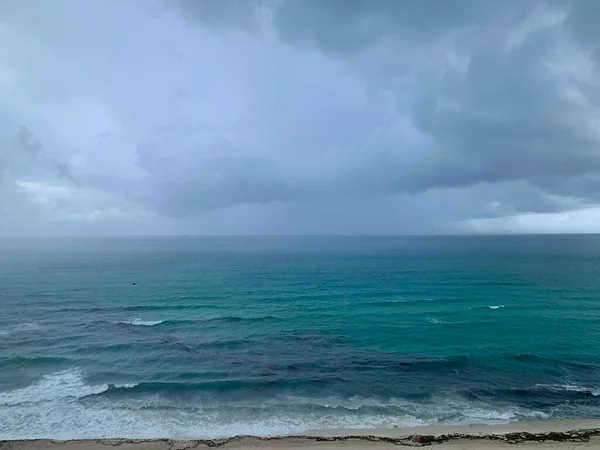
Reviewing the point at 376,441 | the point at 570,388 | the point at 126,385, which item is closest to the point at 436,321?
the point at 570,388

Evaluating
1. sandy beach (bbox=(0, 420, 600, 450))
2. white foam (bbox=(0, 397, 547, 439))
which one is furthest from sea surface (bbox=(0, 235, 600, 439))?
sandy beach (bbox=(0, 420, 600, 450))

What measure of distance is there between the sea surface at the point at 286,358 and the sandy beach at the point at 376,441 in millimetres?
1282

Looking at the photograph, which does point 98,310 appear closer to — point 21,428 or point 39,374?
point 39,374

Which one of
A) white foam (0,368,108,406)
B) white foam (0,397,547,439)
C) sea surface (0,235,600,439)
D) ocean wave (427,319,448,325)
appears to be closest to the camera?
white foam (0,397,547,439)

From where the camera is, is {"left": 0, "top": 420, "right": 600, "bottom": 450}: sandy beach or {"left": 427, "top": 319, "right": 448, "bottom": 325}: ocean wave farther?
{"left": 427, "top": 319, "right": 448, "bottom": 325}: ocean wave

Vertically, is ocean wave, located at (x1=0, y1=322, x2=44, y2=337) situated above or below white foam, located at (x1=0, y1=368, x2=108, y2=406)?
above

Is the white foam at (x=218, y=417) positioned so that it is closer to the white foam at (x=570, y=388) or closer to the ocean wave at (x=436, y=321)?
the white foam at (x=570, y=388)

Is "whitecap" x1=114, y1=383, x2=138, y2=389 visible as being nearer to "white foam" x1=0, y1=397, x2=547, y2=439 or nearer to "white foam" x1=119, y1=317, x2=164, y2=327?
"white foam" x1=0, y1=397, x2=547, y2=439

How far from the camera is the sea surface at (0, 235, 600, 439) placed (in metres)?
22.8

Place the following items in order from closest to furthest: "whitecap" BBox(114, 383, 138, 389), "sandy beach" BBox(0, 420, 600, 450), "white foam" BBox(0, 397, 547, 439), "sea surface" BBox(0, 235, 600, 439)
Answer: "sandy beach" BBox(0, 420, 600, 450)
"white foam" BBox(0, 397, 547, 439)
"sea surface" BBox(0, 235, 600, 439)
"whitecap" BBox(114, 383, 138, 389)

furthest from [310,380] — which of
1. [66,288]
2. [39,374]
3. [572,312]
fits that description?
[66,288]

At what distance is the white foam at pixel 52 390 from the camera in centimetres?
2459

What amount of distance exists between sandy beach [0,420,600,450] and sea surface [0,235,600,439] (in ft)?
4.21

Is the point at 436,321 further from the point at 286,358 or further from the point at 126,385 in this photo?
the point at 126,385
